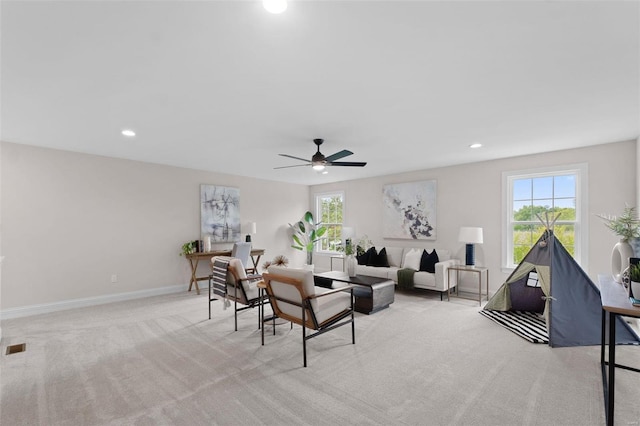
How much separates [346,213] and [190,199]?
3699mm

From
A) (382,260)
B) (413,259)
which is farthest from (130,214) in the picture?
(413,259)

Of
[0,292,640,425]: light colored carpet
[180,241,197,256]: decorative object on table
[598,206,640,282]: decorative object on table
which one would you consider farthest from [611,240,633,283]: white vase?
[180,241,197,256]: decorative object on table

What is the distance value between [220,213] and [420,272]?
4.28m

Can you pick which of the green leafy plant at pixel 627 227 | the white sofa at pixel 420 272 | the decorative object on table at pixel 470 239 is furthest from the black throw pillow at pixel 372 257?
the green leafy plant at pixel 627 227

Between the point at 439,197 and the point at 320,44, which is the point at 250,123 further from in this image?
the point at 439,197

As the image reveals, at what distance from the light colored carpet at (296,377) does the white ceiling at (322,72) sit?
8.08 ft

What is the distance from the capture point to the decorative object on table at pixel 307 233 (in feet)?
26.4

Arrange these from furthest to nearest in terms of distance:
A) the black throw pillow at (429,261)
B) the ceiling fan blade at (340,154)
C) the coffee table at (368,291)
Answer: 1. the black throw pillow at (429,261)
2. the coffee table at (368,291)
3. the ceiling fan blade at (340,154)

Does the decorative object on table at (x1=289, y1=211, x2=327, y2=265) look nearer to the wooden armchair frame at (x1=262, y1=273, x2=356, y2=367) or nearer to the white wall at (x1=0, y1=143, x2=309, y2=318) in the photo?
the white wall at (x1=0, y1=143, x2=309, y2=318)

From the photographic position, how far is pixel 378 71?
7.59ft

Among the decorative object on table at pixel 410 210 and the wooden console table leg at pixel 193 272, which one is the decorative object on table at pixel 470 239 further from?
the wooden console table leg at pixel 193 272

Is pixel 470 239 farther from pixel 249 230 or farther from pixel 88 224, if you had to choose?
pixel 88 224

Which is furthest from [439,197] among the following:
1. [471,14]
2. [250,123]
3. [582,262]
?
[471,14]

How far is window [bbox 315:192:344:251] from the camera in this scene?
317 inches
